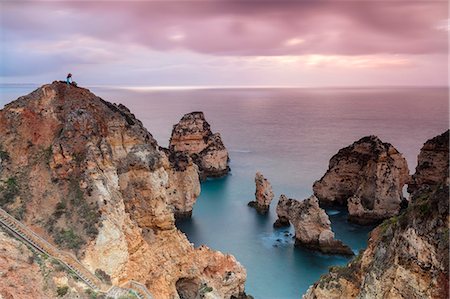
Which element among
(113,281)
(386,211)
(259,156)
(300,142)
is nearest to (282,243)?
(386,211)

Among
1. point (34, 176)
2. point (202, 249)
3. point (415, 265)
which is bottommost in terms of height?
point (202, 249)

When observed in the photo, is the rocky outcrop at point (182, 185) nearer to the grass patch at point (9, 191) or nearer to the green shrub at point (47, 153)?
the green shrub at point (47, 153)

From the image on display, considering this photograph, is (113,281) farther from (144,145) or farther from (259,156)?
(259,156)

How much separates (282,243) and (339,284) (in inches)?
1012

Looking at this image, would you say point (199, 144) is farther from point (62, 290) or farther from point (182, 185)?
point (62, 290)

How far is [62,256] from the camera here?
22469 millimetres

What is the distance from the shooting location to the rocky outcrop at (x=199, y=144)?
7956cm

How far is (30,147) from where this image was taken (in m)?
27.6

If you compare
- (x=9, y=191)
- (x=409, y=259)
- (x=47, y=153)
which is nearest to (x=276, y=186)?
(x=47, y=153)

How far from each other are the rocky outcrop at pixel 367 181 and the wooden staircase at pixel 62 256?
38.0 meters

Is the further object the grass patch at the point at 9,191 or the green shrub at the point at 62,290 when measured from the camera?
the grass patch at the point at 9,191

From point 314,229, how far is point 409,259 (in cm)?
2726

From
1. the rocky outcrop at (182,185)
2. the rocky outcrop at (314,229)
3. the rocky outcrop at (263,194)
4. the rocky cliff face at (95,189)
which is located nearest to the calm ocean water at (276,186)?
the rocky outcrop at (314,229)

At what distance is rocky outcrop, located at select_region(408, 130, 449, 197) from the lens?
5104 cm
